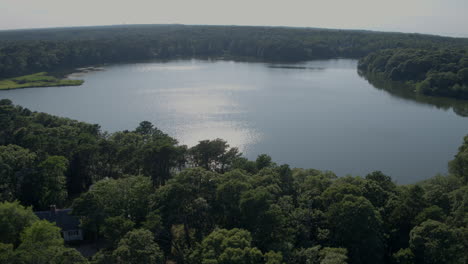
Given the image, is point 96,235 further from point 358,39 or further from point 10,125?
point 358,39

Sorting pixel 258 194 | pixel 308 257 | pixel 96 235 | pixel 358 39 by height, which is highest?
pixel 358 39

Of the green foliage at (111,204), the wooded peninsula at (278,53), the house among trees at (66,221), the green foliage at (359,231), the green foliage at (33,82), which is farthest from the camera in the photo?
the green foliage at (33,82)

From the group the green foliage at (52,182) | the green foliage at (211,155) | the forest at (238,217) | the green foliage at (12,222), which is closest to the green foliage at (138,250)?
the forest at (238,217)

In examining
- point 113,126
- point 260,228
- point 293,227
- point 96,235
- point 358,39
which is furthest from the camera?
point 358,39

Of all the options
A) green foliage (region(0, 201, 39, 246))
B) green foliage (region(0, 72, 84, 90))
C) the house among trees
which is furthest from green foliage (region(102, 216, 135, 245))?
green foliage (region(0, 72, 84, 90))

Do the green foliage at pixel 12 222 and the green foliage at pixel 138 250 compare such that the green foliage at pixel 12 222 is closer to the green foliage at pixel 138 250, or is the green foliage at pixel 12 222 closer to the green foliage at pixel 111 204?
the green foliage at pixel 111 204

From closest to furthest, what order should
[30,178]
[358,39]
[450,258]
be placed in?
[450,258] → [30,178] → [358,39]

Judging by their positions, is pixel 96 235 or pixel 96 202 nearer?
pixel 96 202

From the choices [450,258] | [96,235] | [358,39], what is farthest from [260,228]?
[358,39]
